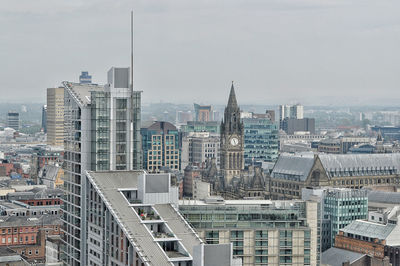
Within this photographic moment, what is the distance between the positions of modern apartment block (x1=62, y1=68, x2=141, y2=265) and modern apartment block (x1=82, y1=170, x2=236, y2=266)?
7.42 m

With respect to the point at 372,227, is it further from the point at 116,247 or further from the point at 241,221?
the point at 116,247

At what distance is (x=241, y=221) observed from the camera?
Answer: 340 feet

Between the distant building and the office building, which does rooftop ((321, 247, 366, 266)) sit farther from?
the distant building

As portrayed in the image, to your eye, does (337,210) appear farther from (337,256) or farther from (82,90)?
(82,90)

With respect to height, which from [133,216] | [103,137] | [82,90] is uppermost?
[82,90]

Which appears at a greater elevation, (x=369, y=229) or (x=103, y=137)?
(x=103, y=137)

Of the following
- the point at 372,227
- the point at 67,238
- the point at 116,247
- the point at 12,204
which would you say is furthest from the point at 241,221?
the point at 12,204

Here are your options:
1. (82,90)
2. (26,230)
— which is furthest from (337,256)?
(82,90)

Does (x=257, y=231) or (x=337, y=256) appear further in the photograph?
(x=337, y=256)

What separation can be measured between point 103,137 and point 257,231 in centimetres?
2015

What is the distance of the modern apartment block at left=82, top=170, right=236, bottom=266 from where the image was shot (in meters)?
73.8

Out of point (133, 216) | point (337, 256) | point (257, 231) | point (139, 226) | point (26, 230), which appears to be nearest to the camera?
point (139, 226)

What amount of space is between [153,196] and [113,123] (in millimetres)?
17401

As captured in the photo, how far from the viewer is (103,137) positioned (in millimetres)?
98188
